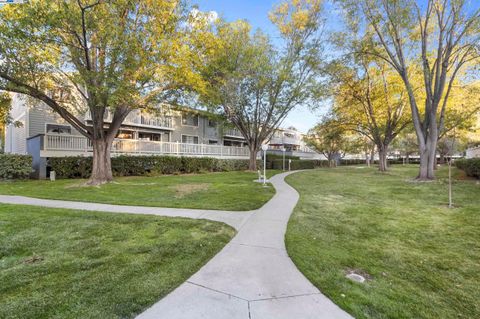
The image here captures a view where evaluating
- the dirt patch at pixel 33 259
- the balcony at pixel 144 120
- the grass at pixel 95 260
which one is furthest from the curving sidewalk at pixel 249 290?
the balcony at pixel 144 120

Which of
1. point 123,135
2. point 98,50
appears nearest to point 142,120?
point 123,135

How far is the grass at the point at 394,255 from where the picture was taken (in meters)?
2.59

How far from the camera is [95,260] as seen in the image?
336 cm

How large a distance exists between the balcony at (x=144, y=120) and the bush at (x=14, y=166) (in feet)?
19.5

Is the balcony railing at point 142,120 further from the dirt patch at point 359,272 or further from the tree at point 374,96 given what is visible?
the dirt patch at point 359,272

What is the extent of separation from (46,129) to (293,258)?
1953cm

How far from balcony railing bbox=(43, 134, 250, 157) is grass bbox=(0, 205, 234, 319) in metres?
9.27

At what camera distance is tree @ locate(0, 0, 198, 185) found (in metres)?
8.16

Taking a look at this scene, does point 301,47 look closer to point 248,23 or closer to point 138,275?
point 248,23

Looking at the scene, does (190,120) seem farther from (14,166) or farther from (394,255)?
(394,255)

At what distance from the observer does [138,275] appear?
2.96m

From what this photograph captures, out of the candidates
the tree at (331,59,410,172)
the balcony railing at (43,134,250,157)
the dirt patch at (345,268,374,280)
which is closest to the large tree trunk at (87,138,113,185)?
the balcony railing at (43,134,250,157)

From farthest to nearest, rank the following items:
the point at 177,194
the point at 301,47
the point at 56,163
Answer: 1. the point at 301,47
2. the point at 56,163
3. the point at 177,194

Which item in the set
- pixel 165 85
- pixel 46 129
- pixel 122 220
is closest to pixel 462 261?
pixel 122 220
